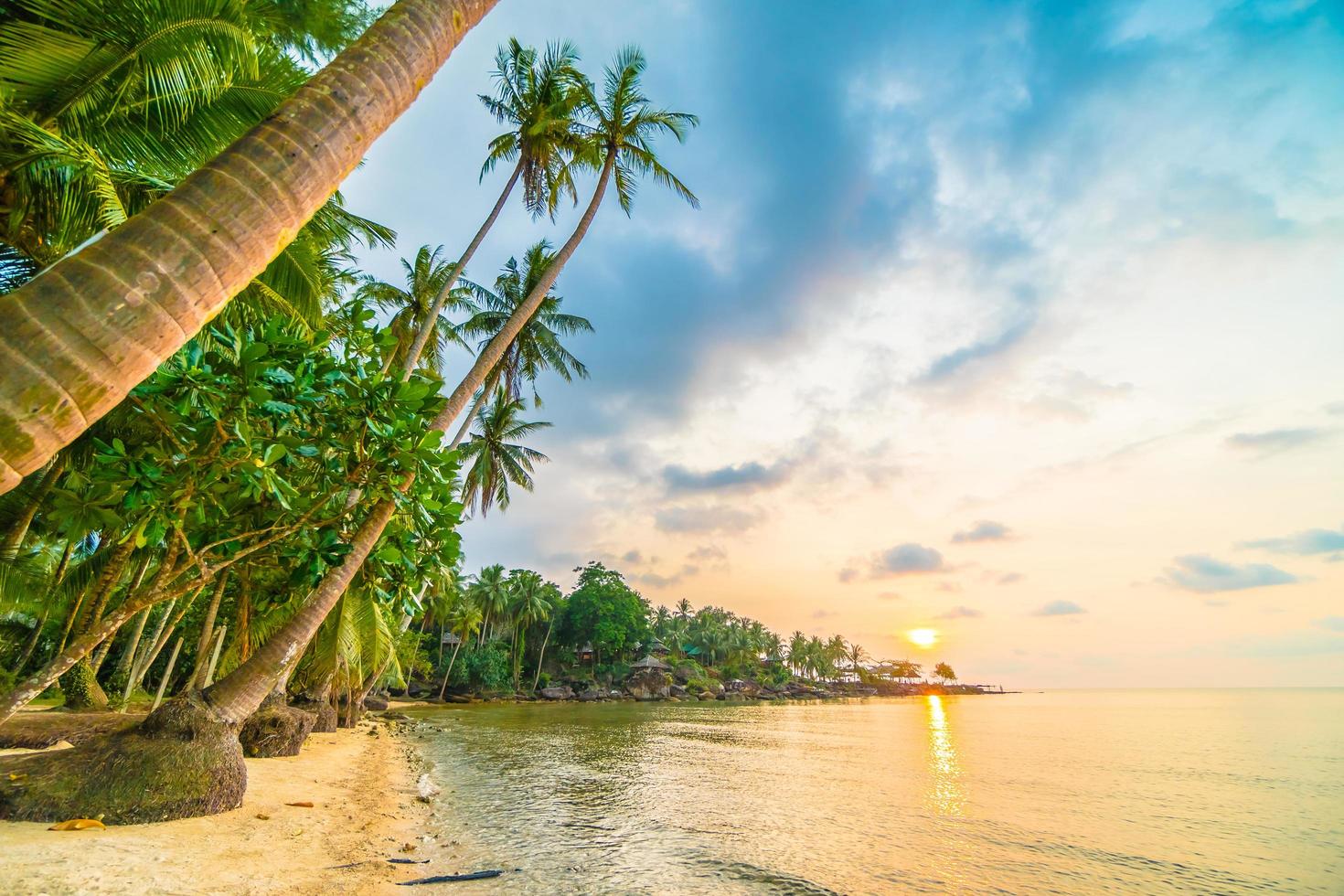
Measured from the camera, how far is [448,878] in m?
4.94

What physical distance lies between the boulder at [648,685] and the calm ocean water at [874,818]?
35.8 m

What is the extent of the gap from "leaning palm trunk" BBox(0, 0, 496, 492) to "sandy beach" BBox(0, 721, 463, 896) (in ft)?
13.1

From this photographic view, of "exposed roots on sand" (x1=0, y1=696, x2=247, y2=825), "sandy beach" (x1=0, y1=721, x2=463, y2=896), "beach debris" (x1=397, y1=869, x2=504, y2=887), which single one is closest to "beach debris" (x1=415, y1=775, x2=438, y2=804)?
"sandy beach" (x1=0, y1=721, x2=463, y2=896)

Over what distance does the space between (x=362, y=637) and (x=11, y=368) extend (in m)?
13.9

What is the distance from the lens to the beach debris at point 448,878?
4.74 meters

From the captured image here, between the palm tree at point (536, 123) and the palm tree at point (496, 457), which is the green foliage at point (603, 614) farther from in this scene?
the palm tree at point (536, 123)

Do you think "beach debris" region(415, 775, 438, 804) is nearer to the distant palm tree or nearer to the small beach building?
the distant palm tree

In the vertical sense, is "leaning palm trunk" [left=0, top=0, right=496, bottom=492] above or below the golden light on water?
above

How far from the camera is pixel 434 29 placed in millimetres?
2844

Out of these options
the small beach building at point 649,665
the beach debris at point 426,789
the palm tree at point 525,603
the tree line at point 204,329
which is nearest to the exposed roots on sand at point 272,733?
the tree line at point 204,329

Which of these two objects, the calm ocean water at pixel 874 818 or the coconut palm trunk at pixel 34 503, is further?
the coconut palm trunk at pixel 34 503

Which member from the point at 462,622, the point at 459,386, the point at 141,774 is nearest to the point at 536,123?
the point at 459,386

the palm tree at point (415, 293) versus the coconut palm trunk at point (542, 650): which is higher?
the palm tree at point (415, 293)

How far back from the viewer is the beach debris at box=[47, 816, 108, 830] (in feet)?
15.1
